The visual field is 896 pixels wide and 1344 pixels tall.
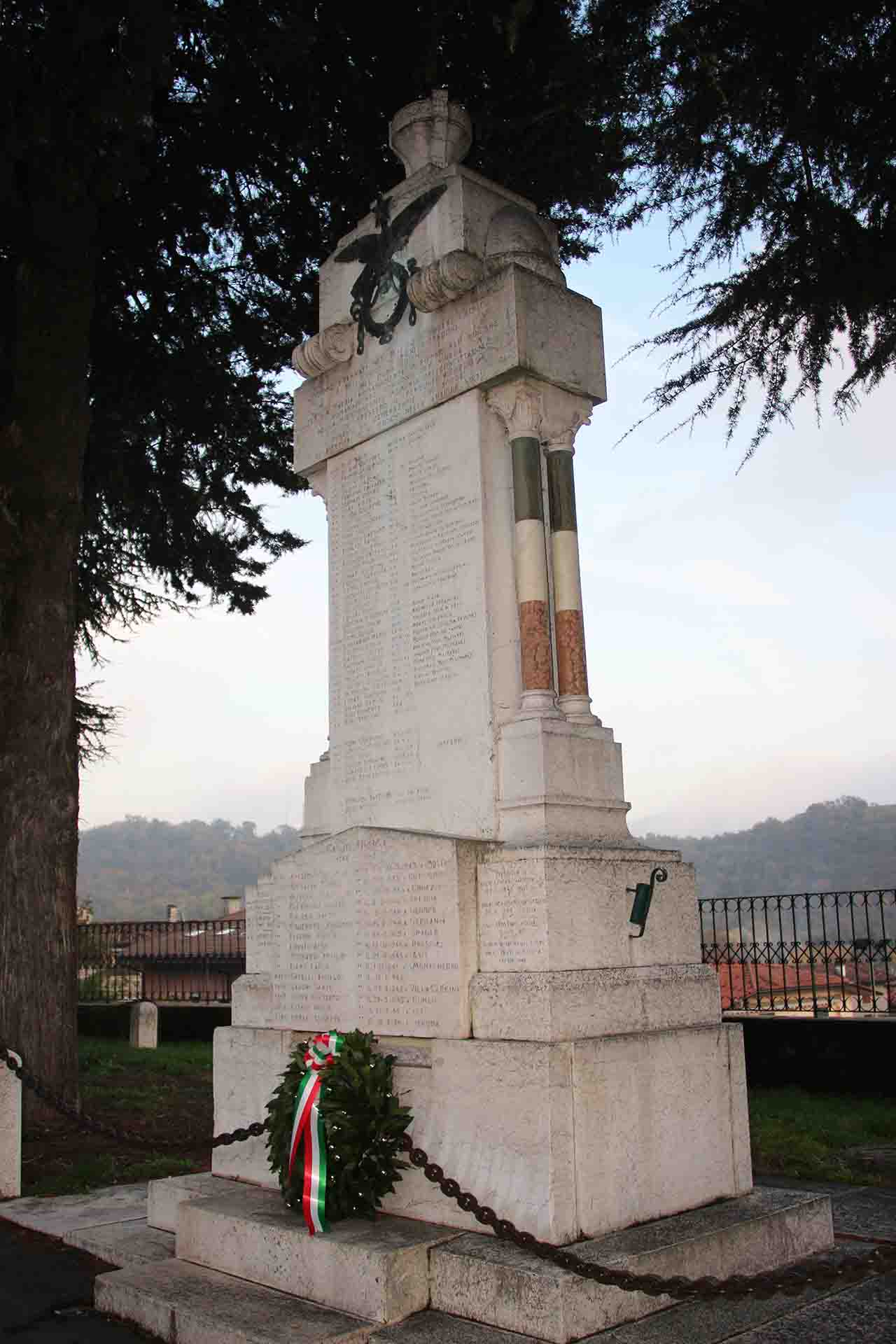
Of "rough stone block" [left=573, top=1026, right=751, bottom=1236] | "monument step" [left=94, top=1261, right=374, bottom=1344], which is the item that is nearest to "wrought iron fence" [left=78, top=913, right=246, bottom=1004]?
"monument step" [left=94, top=1261, right=374, bottom=1344]

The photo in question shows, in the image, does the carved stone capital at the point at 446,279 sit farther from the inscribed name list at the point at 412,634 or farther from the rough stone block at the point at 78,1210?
the rough stone block at the point at 78,1210

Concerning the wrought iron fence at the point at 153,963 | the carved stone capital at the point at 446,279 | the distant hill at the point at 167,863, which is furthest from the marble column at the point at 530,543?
the distant hill at the point at 167,863

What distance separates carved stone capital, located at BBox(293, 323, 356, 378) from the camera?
6.97m

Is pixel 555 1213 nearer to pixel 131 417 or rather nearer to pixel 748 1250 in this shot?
pixel 748 1250

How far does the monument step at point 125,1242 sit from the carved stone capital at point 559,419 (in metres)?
4.29

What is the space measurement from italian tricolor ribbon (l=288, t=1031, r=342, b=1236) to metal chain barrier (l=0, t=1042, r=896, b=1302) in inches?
14.1

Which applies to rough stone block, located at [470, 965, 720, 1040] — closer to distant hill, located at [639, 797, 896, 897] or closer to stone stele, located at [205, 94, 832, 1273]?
stone stele, located at [205, 94, 832, 1273]

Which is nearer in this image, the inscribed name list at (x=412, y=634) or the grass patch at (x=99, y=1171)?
the inscribed name list at (x=412, y=634)

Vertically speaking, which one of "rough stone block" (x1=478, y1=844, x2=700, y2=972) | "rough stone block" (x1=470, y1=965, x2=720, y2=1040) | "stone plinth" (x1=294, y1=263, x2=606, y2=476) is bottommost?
"rough stone block" (x1=470, y1=965, x2=720, y2=1040)

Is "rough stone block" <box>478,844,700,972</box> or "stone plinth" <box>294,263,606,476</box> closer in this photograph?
"rough stone block" <box>478,844,700,972</box>

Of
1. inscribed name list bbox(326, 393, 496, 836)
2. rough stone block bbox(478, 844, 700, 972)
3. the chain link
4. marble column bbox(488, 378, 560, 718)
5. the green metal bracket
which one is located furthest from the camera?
inscribed name list bbox(326, 393, 496, 836)

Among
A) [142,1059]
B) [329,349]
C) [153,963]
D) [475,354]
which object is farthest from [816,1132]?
[153,963]

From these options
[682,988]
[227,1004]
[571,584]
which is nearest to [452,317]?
[571,584]

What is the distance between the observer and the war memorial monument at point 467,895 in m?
4.60
